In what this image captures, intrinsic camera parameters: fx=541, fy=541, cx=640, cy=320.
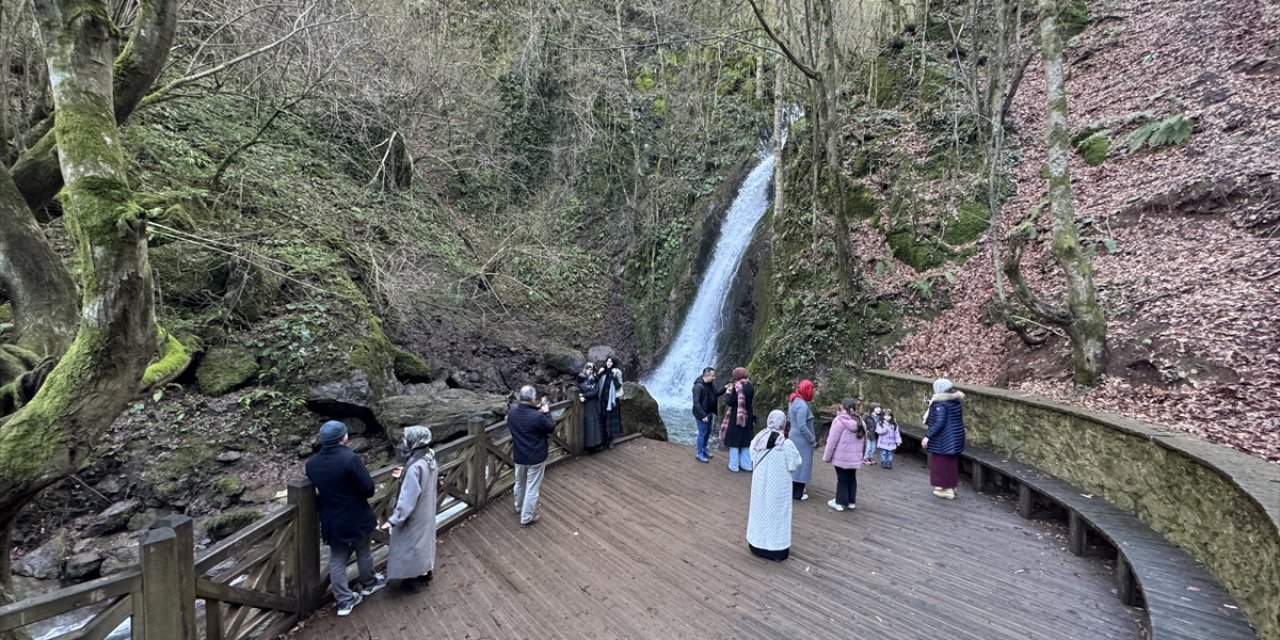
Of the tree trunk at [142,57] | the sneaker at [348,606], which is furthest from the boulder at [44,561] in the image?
the sneaker at [348,606]

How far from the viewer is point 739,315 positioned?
18.9 m

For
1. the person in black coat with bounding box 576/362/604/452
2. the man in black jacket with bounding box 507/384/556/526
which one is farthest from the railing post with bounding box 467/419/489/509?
the person in black coat with bounding box 576/362/604/452

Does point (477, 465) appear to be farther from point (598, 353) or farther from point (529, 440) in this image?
point (598, 353)

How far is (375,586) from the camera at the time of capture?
16.4ft

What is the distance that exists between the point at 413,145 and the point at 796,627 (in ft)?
70.1

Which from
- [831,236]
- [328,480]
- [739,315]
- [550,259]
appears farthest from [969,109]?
[328,480]

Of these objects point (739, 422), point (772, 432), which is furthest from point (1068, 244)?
point (772, 432)

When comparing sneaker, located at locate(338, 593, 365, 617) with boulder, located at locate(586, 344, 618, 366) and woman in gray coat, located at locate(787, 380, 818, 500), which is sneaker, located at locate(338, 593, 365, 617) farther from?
boulder, located at locate(586, 344, 618, 366)

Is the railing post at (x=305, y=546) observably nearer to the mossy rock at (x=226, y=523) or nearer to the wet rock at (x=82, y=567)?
the mossy rock at (x=226, y=523)

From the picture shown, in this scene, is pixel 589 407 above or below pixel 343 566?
above

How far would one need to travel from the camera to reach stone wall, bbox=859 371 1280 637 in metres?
3.80

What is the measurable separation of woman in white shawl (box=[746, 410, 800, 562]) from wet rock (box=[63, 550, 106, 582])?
28.2 ft

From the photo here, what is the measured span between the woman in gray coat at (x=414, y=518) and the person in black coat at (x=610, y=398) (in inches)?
176

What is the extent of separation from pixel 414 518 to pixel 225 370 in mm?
8066
